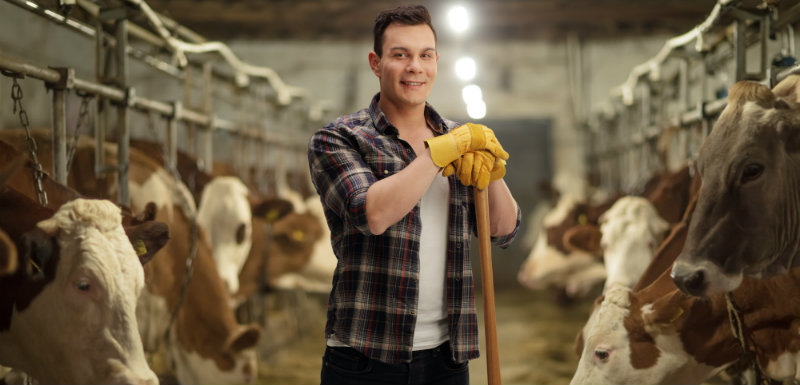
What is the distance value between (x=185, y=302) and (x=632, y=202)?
2.10 meters

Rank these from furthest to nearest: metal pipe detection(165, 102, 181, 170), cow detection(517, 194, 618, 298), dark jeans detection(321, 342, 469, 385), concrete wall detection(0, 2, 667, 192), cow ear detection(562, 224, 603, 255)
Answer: concrete wall detection(0, 2, 667, 192) < cow detection(517, 194, 618, 298) < cow ear detection(562, 224, 603, 255) < metal pipe detection(165, 102, 181, 170) < dark jeans detection(321, 342, 469, 385)

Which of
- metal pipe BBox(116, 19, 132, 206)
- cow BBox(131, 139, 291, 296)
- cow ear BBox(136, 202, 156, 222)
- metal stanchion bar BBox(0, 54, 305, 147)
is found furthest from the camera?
cow BBox(131, 139, 291, 296)

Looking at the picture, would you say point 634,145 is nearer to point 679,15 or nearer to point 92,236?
point 679,15

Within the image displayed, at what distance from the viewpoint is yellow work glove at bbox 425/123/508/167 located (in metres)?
1.31

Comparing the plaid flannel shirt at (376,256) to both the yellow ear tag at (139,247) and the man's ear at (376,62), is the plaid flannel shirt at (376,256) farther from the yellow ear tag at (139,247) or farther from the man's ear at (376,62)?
the yellow ear tag at (139,247)

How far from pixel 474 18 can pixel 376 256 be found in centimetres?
634

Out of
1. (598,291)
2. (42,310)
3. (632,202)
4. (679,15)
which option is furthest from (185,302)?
(679,15)

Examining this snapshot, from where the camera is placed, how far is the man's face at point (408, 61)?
1.43 meters

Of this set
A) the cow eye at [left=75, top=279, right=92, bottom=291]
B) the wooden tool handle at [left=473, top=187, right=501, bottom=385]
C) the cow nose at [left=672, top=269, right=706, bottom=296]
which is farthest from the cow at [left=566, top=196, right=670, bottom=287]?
the cow eye at [left=75, top=279, right=92, bottom=291]

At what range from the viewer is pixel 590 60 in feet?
25.3

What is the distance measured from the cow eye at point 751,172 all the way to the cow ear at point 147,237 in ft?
4.61

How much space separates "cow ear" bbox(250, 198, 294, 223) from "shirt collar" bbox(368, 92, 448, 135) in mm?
2521

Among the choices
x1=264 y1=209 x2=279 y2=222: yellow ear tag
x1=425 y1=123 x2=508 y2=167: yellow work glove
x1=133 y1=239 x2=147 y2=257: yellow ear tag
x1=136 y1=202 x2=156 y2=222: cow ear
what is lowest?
x1=264 y1=209 x2=279 y2=222: yellow ear tag

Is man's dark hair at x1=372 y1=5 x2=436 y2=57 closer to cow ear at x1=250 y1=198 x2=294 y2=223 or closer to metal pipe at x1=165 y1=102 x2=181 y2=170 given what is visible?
metal pipe at x1=165 y1=102 x2=181 y2=170
